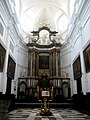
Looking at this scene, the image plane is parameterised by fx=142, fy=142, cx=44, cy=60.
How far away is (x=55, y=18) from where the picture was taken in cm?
2020

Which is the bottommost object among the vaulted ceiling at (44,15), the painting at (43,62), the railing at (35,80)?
the railing at (35,80)

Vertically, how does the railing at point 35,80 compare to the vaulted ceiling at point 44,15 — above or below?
below

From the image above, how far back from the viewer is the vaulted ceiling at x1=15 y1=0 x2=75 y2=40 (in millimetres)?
18562

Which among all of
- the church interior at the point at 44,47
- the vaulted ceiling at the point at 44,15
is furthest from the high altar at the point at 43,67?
the vaulted ceiling at the point at 44,15

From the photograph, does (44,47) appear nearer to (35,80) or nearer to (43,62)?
(43,62)

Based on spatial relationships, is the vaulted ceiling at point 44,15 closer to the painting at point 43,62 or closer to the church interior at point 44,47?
the church interior at point 44,47

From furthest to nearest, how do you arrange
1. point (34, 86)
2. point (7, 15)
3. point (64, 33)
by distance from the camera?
point (64, 33)
point (34, 86)
point (7, 15)

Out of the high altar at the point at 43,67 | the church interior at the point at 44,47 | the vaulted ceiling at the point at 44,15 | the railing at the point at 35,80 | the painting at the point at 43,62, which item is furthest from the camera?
the vaulted ceiling at the point at 44,15

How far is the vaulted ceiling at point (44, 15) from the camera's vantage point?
18.6 m

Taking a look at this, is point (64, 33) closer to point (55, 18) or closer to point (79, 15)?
point (55, 18)

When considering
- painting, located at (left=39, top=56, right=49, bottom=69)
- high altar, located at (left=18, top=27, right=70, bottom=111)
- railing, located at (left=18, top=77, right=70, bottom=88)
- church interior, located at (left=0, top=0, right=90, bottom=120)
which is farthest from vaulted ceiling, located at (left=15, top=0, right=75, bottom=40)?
railing, located at (left=18, top=77, right=70, bottom=88)

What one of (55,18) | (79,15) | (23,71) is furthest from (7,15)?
(55,18)

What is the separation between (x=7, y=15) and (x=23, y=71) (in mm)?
7933

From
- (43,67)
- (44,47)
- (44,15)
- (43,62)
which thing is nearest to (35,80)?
(43,67)
